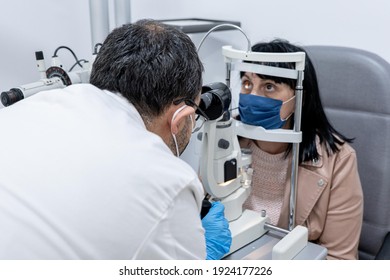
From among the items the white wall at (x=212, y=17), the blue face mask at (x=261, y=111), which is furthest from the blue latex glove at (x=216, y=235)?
the white wall at (x=212, y=17)

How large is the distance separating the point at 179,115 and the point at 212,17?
1.43m

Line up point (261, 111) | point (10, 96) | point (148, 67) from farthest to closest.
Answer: point (10, 96) → point (261, 111) → point (148, 67)

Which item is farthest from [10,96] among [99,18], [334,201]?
[334,201]

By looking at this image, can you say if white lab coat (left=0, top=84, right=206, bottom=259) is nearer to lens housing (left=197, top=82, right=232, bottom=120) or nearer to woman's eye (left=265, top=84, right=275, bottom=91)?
lens housing (left=197, top=82, right=232, bottom=120)

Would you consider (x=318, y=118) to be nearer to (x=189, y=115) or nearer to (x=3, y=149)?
(x=189, y=115)

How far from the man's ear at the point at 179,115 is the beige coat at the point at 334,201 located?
0.70 metres

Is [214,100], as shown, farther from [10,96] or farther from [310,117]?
[10,96]

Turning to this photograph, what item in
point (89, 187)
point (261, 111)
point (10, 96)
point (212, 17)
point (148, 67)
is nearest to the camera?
point (89, 187)

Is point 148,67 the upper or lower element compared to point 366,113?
upper

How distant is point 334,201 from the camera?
4.61ft

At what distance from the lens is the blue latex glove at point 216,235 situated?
1021 millimetres

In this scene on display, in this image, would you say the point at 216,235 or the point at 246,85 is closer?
the point at 216,235

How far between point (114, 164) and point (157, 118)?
23 cm

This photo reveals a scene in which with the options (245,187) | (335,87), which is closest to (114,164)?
(245,187)
